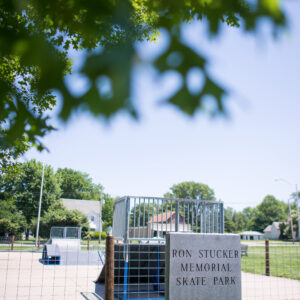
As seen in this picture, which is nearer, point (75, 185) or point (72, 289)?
point (72, 289)

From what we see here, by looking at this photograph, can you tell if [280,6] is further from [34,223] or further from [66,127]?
[34,223]

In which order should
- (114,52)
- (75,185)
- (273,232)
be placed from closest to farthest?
(114,52) < (75,185) < (273,232)

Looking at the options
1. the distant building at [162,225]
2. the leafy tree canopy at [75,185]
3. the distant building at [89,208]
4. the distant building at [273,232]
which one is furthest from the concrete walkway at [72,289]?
the distant building at [273,232]

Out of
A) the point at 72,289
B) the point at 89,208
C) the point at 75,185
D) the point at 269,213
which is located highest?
the point at 75,185

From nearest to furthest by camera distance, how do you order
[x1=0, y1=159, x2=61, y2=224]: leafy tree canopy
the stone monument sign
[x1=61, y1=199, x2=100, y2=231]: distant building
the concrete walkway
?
the stone monument sign
the concrete walkway
[x1=0, y1=159, x2=61, y2=224]: leafy tree canopy
[x1=61, y1=199, x2=100, y2=231]: distant building

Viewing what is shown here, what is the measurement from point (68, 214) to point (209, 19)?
1657 inches

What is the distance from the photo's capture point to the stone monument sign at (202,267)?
4906 millimetres

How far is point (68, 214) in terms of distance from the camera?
1622 inches

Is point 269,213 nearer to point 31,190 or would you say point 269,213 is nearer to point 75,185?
point 75,185

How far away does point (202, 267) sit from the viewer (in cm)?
508

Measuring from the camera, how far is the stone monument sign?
4.91 m

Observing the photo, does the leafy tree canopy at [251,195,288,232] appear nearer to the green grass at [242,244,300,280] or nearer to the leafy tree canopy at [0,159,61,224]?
the leafy tree canopy at [0,159,61,224]

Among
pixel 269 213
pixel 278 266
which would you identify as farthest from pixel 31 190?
pixel 269 213

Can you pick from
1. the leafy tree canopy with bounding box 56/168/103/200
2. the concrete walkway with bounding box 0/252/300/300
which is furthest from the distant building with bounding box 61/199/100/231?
the concrete walkway with bounding box 0/252/300/300
